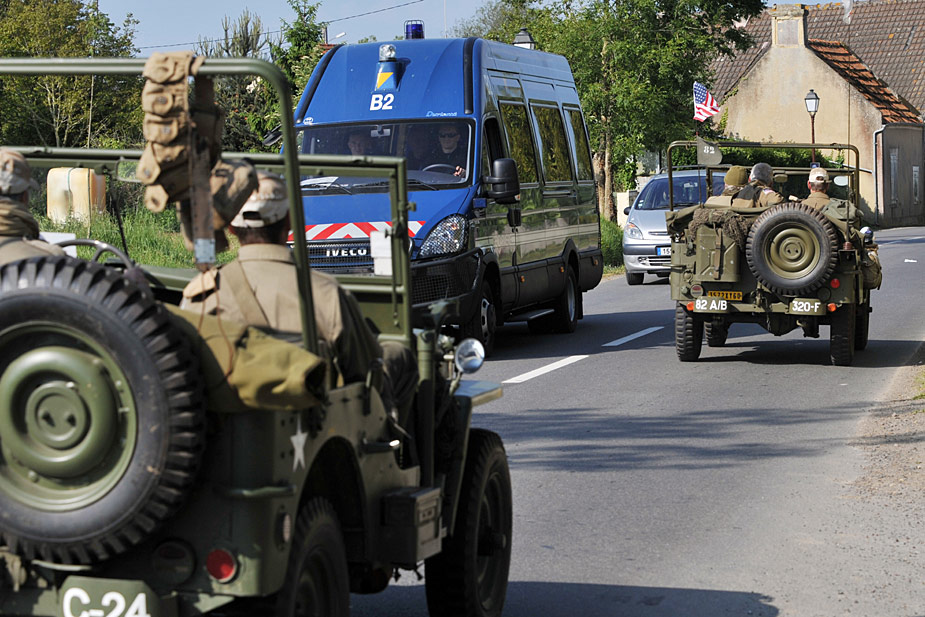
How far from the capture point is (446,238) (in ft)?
42.7

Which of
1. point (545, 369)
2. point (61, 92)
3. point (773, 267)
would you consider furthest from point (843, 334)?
point (61, 92)

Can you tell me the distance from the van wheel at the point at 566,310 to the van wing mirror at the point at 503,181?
2.99 metres

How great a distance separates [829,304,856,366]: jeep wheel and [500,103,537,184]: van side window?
3642mm

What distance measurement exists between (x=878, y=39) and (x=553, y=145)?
55.8m

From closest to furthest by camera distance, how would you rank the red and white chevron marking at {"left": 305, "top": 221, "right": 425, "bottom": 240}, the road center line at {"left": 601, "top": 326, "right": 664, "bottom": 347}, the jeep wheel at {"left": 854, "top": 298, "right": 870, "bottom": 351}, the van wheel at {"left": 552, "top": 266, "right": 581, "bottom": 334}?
the red and white chevron marking at {"left": 305, "top": 221, "right": 425, "bottom": 240} < the jeep wheel at {"left": 854, "top": 298, "right": 870, "bottom": 351} < the road center line at {"left": 601, "top": 326, "right": 664, "bottom": 347} < the van wheel at {"left": 552, "top": 266, "right": 581, "bottom": 334}

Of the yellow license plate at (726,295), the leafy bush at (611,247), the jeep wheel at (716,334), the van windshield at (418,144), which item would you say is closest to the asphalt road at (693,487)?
the jeep wheel at (716,334)

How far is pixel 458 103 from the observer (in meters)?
13.8

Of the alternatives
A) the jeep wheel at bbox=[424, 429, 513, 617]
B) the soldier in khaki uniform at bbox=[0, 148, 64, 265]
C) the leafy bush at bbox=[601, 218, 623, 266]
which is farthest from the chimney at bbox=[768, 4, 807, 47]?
the soldier in khaki uniform at bbox=[0, 148, 64, 265]

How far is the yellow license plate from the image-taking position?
42.8 ft

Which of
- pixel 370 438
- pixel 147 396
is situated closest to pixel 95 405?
pixel 147 396

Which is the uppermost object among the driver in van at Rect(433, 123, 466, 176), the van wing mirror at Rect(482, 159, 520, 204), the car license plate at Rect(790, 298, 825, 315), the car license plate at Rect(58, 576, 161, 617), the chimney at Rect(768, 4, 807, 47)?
the chimney at Rect(768, 4, 807, 47)

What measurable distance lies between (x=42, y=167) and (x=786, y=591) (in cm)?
350

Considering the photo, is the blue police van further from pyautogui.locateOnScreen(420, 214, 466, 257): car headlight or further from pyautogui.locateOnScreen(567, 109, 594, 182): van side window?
pyautogui.locateOnScreen(567, 109, 594, 182): van side window

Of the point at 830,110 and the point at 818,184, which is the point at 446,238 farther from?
the point at 830,110
